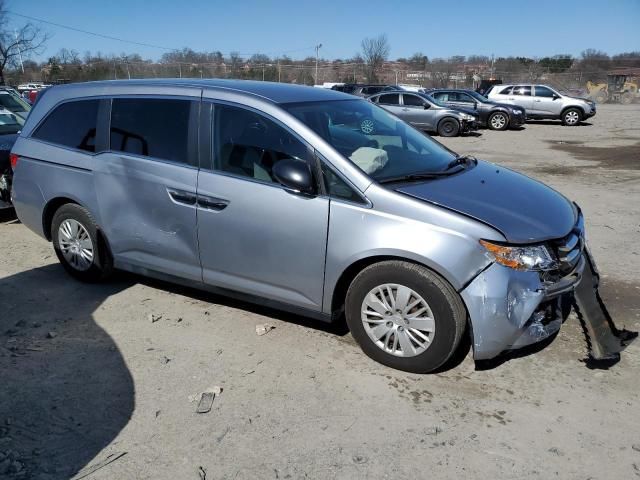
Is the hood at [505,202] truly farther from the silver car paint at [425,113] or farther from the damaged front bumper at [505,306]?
the silver car paint at [425,113]

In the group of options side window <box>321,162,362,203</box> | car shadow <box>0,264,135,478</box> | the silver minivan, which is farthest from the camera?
side window <box>321,162,362,203</box>

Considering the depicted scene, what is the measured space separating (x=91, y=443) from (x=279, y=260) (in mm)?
1551

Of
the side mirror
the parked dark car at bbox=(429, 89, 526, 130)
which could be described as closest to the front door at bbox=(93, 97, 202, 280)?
the side mirror

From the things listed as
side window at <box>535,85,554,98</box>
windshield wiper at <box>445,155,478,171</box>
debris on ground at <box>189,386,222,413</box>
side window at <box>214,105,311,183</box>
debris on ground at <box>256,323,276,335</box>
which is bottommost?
debris on ground at <box>189,386,222,413</box>

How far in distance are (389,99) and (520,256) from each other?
18056 millimetres

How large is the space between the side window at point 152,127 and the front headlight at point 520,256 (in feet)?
7.50

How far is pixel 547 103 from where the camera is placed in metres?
23.4

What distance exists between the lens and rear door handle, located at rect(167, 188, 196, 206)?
3804 millimetres

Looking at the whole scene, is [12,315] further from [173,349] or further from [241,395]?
[241,395]

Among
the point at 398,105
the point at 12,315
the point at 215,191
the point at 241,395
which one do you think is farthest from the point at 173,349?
the point at 398,105

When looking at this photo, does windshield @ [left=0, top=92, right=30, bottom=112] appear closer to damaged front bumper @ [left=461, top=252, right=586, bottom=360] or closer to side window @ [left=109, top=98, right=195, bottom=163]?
side window @ [left=109, top=98, right=195, bottom=163]

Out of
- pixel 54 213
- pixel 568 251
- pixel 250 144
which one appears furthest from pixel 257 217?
pixel 54 213

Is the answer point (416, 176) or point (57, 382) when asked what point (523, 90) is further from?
point (57, 382)

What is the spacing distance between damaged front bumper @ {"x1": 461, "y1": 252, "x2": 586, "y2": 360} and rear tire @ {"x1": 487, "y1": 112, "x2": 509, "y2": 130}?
1964 cm
